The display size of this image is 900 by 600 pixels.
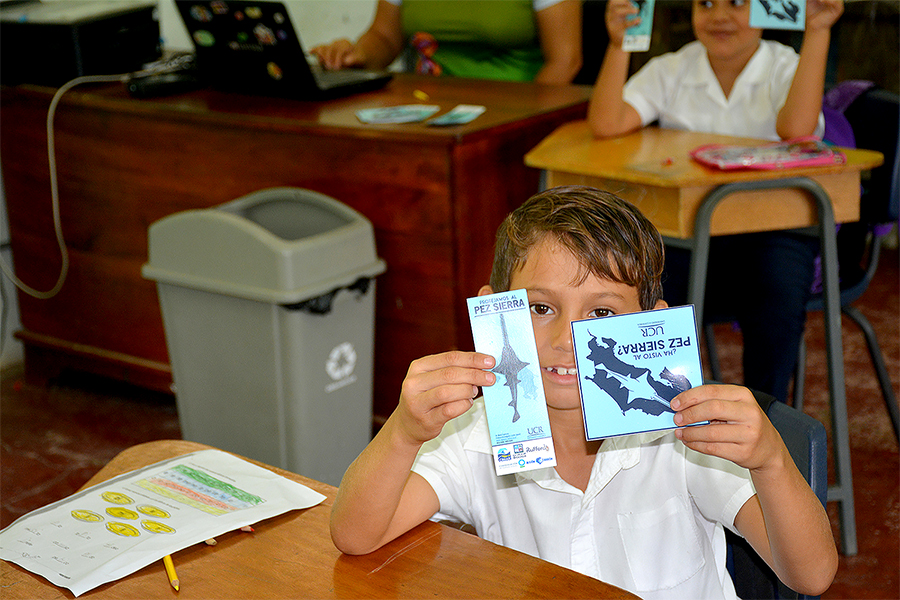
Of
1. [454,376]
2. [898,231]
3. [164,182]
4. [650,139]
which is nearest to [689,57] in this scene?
[650,139]

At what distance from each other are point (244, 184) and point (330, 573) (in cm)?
181

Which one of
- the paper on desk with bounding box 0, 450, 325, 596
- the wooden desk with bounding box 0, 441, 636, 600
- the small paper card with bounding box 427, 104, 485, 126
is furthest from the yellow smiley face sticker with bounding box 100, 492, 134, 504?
the small paper card with bounding box 427, 104, 485, 126

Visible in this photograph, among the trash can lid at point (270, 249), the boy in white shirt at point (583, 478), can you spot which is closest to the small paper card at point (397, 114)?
the trash can lid at point (270, 249)

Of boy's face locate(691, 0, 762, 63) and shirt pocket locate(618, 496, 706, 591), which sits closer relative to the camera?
shirt pocket locate(618, 496, 706, 591)

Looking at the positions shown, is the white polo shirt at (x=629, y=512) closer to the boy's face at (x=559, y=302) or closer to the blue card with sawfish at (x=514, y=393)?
the boy's face at (x=559, y=302)

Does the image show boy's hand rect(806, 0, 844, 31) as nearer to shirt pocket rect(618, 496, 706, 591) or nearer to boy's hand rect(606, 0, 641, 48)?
boy's hand rect(606, 0, 641, 48)

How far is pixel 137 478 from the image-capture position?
106 cm

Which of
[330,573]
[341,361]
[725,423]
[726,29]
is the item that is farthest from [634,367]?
[726,29]

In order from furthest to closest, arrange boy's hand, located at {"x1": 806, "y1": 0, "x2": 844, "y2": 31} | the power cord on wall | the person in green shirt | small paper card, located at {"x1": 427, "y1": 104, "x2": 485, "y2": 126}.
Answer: the person in green shirt, the power cord on wall, small paper card, located at {"x1": 427, "y1": 104, "x2": 485, "y2": 126}, boy's hand, located at {"x1": 806, "y1": 0, "x2": 844, "y2": 31}

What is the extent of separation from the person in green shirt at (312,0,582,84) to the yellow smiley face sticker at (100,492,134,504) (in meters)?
2.28

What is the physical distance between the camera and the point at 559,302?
3.66ft

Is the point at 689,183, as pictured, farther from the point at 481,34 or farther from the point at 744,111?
the point at 481,34

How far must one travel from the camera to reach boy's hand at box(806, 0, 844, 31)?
194 centimetres

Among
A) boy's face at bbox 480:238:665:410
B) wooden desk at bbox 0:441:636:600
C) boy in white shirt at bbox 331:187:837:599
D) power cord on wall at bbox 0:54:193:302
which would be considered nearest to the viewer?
wooden desk at bbox 0:441:636:600
